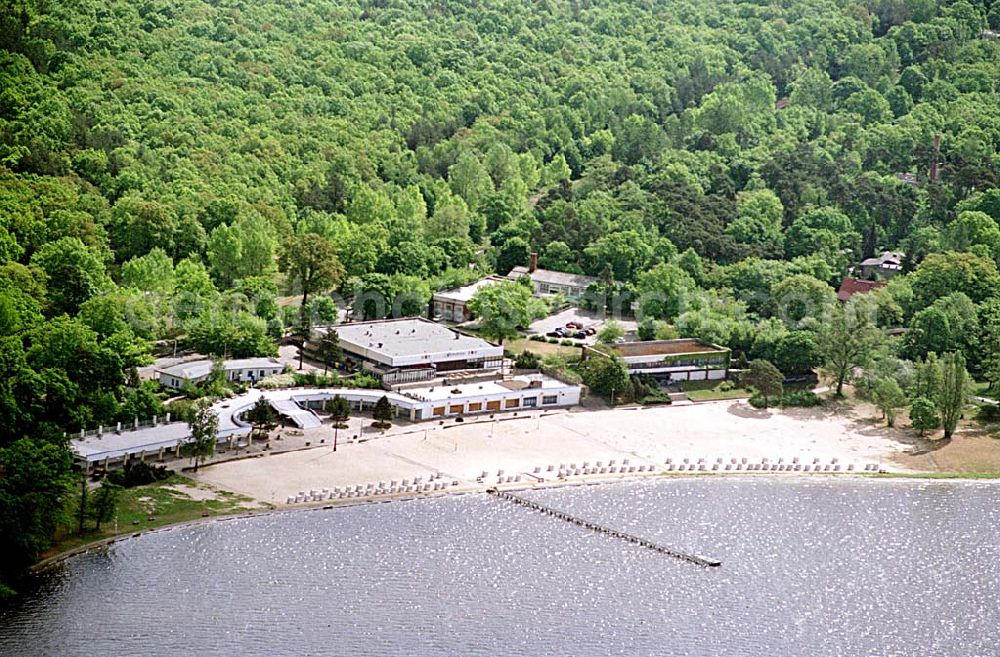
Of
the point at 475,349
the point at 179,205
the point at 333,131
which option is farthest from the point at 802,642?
the point at 333,131

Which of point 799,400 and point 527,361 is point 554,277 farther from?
point 799,400

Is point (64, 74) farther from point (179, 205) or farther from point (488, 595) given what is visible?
point (488, 595)

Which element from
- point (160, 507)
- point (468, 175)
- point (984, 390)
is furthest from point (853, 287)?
point (160, 507)

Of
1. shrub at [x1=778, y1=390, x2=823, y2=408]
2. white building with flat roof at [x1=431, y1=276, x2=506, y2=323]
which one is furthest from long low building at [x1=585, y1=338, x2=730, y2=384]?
white building with flat roof at [x1=431, y1=276, x2=506, y2=323]

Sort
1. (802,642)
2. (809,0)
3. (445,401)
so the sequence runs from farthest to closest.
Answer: (809,0)
(445,401)
(802,642)

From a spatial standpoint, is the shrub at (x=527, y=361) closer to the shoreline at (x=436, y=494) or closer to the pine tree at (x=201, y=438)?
the shoreline at (x=436, y=494)
